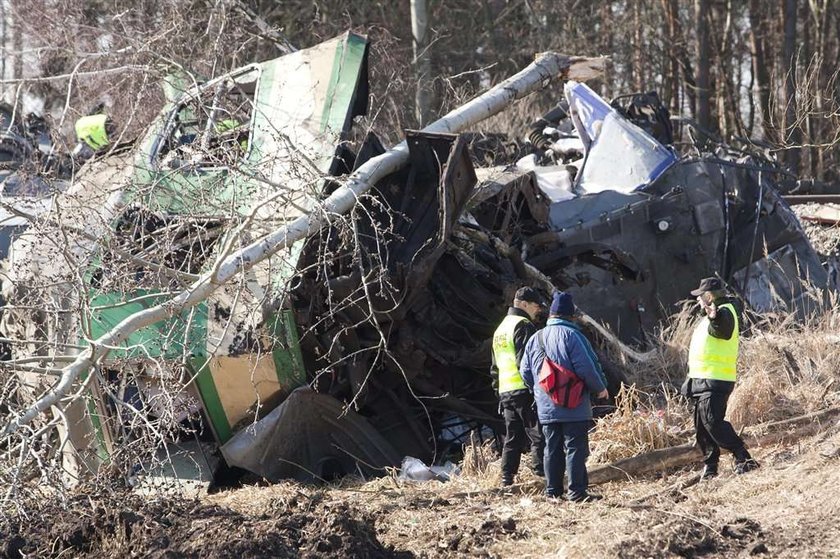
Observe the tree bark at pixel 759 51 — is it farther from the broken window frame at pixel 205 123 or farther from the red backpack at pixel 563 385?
the red backpack at pixel 563 385

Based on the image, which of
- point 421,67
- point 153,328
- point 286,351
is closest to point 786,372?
point 286,351

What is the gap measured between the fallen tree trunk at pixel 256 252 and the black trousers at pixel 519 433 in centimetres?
150

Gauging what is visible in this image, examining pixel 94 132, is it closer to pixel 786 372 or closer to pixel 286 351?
pixel 286 351

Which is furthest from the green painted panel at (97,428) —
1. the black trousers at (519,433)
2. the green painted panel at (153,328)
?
the black trousers at (519,433)

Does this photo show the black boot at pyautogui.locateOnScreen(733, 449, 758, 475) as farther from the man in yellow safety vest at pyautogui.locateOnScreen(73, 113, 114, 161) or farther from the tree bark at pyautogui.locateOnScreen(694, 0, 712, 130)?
the tree bark at pyautogui.locateOnScreen(694, 0, 712, 130)

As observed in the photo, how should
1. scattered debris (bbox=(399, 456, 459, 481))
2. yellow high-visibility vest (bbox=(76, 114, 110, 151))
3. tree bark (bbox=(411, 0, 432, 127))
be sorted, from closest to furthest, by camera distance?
scattered debris (bbox=(399, 456, 459, 481)) → yellow high-visibility vest (bbox=(76, 114, 110, 151)) → tree bark (bbox=(411, 0, 432, 127))

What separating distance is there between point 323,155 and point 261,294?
1101mm

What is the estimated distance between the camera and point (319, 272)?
6.93m

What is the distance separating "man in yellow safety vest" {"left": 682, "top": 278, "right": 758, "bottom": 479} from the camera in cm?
643

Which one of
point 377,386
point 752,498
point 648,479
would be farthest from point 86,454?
point 752,498

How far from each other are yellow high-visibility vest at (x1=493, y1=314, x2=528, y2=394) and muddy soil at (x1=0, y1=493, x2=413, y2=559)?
1.53 meters

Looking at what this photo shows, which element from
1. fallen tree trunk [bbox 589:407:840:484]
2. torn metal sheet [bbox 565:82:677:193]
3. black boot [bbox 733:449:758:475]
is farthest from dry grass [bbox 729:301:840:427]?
torn metal sheet [bbox 565:82:677:193]

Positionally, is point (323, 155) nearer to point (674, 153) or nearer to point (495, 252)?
point (495, 252)

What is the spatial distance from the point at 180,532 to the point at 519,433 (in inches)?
92.1
